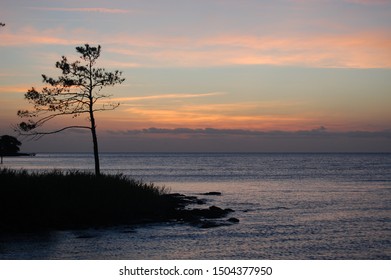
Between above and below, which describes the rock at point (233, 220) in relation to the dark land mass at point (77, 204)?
below

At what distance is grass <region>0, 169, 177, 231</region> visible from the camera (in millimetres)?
27266

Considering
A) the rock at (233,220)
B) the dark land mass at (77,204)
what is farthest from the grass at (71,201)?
the rock at (233,220)

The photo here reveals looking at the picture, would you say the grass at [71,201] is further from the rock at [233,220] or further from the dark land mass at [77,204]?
the rock at [233,220]

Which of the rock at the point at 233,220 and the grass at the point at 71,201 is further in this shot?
the rock at the point at 233,220

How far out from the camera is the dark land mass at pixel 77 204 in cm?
2727

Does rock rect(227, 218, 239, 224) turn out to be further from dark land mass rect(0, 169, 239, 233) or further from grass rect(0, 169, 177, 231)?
grass rect(0, 169, 177, 231)

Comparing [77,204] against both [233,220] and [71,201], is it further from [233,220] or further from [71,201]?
[233,220]

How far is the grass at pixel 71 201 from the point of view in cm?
2727

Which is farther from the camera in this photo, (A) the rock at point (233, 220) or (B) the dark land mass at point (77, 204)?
(A) the rock at point (233, 220)

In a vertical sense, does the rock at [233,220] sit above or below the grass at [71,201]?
below
